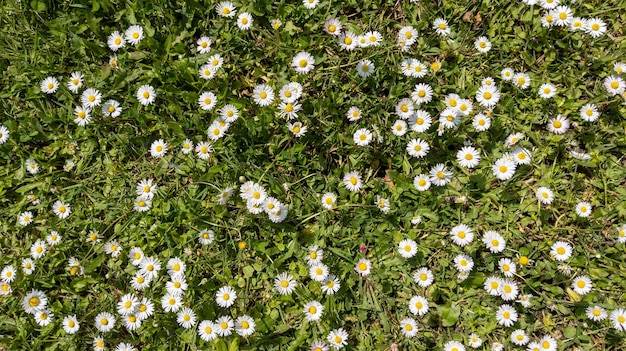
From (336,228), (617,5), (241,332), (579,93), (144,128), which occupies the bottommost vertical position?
(241,332)

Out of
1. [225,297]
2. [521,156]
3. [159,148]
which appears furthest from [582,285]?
[159,148]

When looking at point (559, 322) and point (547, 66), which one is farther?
point (547, 66)

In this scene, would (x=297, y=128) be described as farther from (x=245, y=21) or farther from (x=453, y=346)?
(x=453, y=346)

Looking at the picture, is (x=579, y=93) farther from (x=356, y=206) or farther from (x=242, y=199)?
(x=242, y=199)

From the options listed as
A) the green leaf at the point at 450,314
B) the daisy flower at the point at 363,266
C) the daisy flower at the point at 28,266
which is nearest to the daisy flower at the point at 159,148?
the daisy flower at the point at 28,266

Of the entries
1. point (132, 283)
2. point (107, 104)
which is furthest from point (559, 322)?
point (107, 104)

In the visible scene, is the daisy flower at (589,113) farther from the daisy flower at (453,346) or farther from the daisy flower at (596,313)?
the daisy flower at (453,346)
